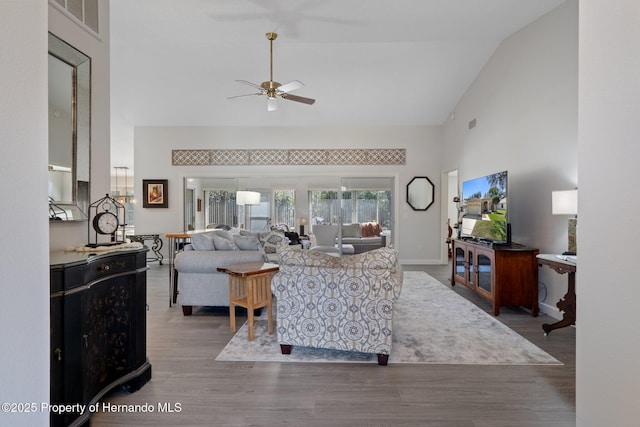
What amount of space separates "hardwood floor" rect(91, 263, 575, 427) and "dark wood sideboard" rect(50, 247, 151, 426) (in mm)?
209

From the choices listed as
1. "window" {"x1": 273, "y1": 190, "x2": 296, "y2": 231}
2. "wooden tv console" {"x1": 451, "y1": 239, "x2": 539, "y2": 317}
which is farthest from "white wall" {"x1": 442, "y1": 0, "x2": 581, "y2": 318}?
"window" {"x1": 273, "y1": 190, "x2": 296, "y2": 231}

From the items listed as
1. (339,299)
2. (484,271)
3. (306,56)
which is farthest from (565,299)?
(306,56)

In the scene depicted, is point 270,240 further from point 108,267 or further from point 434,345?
point 108,267

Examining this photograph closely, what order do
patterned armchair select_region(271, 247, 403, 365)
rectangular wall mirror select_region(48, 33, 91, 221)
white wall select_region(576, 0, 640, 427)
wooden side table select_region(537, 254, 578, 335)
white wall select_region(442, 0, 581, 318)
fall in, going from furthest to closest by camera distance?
white wall select_region(442, 0, 581, 318)
wooden side table select_region(537, 254, 578, 335)
patterned armchair select_region(271, 247, 403, 365)
rectangular wall mirror select_region(48, 33, 91, 221)
white wall select_region(576, 0, 640, 427)

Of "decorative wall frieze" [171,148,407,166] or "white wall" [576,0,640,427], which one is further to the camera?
"decorative wall frieze" [171,148,407,166]

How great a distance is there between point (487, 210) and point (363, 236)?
3.50 metres

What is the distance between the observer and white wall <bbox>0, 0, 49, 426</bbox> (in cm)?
89

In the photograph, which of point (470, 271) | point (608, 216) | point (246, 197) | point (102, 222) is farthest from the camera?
point (246, 197)

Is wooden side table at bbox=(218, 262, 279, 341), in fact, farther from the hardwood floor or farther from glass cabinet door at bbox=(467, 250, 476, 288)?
glass cabinet door at bbox=(467, 250, 476, 288)

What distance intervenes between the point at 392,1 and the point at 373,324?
3.18 meters

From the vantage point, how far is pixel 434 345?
2.86m

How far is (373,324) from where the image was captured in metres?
2.50

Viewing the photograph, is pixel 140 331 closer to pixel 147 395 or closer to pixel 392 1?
pixel 147 395

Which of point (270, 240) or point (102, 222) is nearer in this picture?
point (102, 222)
